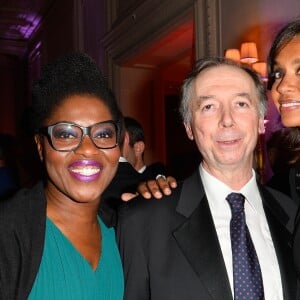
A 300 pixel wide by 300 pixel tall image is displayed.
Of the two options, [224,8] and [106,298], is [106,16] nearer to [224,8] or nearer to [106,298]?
[224,8]

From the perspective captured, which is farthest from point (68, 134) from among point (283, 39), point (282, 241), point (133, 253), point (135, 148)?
point (135, 148)

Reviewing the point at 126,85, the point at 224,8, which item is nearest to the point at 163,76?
the point at 126,85

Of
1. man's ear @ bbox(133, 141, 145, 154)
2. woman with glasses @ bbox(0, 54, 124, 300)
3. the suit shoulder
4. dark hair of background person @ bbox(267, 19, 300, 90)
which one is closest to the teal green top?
woman with glasses @ bbox(0, 54, 124, 300)

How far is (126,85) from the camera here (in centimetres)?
770

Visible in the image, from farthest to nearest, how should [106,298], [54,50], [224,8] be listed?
[54,50], [224,8], [106,298]

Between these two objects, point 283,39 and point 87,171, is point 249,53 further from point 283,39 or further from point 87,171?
point 87,171

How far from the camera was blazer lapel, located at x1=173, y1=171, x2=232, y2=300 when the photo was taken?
5.64ft

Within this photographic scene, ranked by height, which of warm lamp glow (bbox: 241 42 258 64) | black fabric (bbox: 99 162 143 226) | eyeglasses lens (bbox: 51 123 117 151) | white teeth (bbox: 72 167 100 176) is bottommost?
black fabric (bbox: 99 162 143 226)

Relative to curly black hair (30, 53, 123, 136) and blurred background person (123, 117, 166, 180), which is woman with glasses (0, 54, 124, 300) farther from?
blurred background person (123, 117, 166, 180)

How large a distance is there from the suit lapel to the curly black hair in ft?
2.26

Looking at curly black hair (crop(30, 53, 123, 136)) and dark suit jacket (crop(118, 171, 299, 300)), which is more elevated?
curly black hair (crop(30, 53, 123, 136))

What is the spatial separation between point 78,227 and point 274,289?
0.75 metres

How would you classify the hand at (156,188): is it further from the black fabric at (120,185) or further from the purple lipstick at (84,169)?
the black fabric at (120,185)

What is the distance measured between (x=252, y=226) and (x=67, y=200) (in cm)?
72
